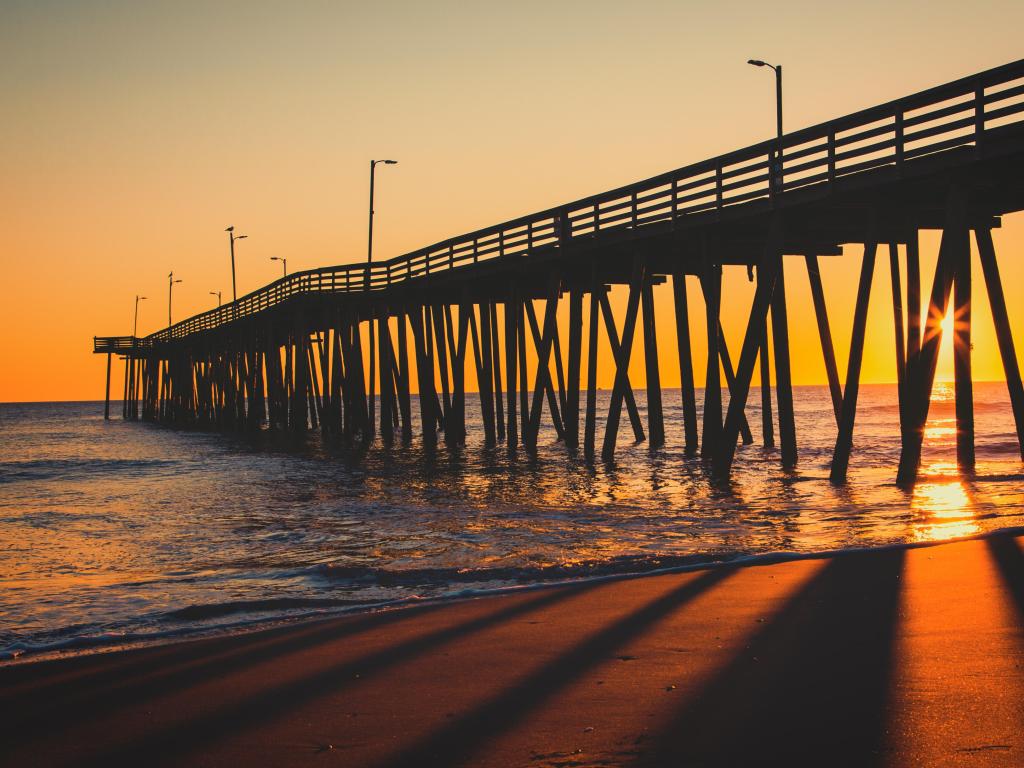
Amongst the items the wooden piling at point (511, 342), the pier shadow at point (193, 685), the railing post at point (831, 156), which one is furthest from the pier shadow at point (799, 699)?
the wooden piling at point (511, 342)

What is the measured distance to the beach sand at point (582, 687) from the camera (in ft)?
14.3

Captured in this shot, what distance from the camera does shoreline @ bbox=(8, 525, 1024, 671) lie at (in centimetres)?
682

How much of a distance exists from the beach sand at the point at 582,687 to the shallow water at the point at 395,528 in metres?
1.49

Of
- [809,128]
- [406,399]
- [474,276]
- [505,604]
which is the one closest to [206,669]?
[505,604]

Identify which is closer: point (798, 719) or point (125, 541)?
point (798, 719)

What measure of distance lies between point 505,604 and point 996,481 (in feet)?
37.4

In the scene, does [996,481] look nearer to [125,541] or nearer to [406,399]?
[125,541]

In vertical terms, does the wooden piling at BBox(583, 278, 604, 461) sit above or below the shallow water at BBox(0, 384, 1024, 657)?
above

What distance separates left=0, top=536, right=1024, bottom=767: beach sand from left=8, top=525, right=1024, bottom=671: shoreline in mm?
281

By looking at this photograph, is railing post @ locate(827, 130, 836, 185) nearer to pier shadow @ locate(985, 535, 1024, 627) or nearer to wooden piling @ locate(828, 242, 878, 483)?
wooden piling @ locate(828, 242, 878, 483)

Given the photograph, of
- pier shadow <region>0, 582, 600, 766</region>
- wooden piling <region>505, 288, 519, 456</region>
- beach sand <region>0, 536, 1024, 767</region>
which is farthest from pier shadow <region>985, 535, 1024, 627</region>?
wooden piling <region>505, 288, 519, 456</region>

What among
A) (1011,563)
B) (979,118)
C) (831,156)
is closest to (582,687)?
(1011,563)

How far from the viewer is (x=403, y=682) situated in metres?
5.48

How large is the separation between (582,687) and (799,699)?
1050 mm
